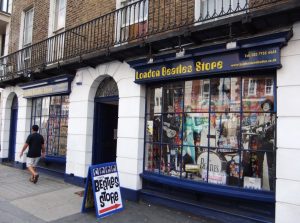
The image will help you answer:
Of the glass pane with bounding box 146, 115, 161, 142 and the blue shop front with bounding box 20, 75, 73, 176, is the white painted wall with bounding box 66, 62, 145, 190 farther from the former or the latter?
the blue shop front with bounding box 20, 75, 73, 176

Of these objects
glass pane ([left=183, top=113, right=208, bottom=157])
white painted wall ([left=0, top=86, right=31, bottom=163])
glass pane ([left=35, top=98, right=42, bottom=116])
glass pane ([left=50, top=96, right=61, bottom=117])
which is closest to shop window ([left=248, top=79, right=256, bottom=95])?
glass pane ([left=183, top=113, right=208, bottom=157])

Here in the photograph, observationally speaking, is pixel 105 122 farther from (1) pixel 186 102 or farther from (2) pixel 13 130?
(2) pixel 13 130

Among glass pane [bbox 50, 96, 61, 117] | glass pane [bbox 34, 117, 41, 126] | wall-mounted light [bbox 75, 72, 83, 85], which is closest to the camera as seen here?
wall-mounted light [bbox 75, 72, 83, 85]

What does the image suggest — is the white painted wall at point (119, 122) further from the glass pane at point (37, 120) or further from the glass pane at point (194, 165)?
the glass pane at point (37, 120)

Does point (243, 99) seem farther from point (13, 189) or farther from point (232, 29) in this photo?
point (13, 189)

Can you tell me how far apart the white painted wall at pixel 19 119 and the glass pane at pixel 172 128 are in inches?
274

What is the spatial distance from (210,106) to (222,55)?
1139 mm

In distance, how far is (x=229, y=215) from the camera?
18.5 ft

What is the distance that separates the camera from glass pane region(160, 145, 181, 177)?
6820mm

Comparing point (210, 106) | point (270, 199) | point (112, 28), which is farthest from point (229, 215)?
point (112, 28)

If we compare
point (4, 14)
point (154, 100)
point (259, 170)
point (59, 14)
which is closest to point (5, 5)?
point (4, 14)

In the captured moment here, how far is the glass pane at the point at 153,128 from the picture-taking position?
7.26 meters

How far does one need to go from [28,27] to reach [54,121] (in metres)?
5.13

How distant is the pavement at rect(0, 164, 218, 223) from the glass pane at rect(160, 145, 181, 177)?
82 centimetres
